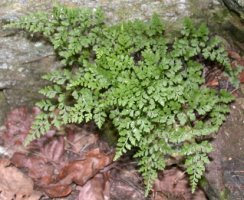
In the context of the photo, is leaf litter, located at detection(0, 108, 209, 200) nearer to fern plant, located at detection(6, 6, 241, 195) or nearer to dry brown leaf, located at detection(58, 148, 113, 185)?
dry brown leaf, located at detection(58, 148, 113, 185)

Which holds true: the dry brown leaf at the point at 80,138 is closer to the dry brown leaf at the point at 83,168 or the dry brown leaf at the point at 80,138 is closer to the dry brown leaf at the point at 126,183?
the dry brown leaf at the point at 83,168

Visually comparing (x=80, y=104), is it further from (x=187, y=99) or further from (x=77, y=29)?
(x=187, y=99)

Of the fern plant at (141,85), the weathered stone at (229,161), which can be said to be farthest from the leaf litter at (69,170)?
the fern plant at (141,85)

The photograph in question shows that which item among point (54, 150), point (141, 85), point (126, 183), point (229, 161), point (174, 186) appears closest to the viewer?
point (141, 85)

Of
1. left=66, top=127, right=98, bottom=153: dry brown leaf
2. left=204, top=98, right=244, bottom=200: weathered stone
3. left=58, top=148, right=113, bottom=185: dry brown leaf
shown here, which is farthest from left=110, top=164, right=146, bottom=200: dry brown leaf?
left=204, top=98, right=244, bottom=200: weathered stone

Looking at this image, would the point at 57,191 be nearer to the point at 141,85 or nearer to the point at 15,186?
the point at 15,186

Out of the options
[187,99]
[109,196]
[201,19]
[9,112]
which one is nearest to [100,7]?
[201,19]

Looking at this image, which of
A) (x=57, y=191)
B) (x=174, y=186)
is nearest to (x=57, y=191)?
(x=57, y=191)
